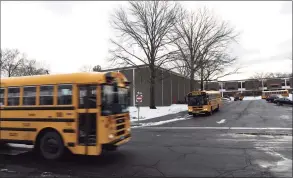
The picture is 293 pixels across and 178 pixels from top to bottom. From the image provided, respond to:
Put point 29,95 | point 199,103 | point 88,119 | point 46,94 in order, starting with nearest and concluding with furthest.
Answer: point 88,119, point 46,94, point 29,95, point 199,103

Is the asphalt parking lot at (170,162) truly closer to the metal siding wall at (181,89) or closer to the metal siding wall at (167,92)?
the metal siding wall at (167,92)

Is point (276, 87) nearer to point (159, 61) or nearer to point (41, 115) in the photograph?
point (159, 61)

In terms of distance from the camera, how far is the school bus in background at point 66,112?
8.48m

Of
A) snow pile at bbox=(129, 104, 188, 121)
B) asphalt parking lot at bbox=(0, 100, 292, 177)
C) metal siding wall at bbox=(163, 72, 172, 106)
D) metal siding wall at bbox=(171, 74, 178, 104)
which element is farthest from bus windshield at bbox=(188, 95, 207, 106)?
metal siding wall at bbox=(171, 74, 178, 104)

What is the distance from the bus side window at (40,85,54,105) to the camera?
9.10 meters

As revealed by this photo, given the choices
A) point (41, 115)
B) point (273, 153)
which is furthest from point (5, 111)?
point (273, 153)

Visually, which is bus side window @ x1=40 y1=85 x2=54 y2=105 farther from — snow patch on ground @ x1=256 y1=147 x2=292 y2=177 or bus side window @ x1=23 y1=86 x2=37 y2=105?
snow patch on ground @ x1=256 y1=147 x2=292 y2=177

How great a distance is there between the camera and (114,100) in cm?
906

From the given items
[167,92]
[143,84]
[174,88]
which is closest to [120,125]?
[143,84]

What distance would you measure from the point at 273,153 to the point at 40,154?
26.7 feet

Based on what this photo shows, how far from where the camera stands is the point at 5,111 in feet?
32.5

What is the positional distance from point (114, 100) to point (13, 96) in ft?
11.8

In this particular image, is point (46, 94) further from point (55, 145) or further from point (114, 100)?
point (114, 100)

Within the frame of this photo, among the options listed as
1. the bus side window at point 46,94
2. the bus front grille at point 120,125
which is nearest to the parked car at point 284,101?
the bus front grille at point 120,125
